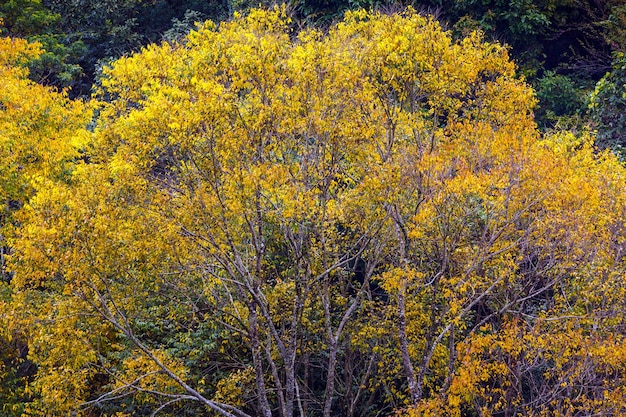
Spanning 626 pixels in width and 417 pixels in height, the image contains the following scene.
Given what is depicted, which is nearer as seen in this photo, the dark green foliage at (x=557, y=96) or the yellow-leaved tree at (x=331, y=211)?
the yellow-leaved tree at (x=331, y=211)

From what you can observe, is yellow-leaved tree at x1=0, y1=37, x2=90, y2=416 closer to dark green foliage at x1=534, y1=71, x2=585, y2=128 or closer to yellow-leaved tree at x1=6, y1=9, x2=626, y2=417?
yellow-leaved tree at x1=6, y1=9, x2=626, y2=417

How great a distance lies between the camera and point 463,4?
80.6 feet

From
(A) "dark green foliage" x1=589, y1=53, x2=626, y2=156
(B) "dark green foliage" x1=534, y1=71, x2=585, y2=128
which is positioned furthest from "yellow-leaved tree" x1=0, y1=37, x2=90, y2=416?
(B) "dark green foliage" x1=534, y1=71, x2=585, y2=128

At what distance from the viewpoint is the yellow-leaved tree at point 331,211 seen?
1223 centimetres

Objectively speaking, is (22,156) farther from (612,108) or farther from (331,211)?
(612,108)

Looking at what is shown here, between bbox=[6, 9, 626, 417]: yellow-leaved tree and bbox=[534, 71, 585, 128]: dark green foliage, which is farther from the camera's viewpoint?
bbox=[534, 71, 585, 128]: dark green foliage

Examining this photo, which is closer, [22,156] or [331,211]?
[331,211]

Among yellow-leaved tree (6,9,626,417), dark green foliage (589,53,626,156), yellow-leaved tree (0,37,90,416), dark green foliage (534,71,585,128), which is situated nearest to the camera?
yellow-leaved tree (6,9,626,417)

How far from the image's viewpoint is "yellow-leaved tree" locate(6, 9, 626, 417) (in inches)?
482

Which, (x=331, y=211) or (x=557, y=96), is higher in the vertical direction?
(x=331, y=211)

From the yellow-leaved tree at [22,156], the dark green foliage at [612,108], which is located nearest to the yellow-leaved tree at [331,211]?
the yellow-leaved tree at [22,156]

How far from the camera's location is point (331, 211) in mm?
13102

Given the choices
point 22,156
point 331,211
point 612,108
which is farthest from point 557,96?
point 22,156

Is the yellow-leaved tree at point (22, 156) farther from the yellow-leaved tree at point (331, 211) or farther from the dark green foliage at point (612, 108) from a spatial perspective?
the dark green foliage at point (612, 108)
